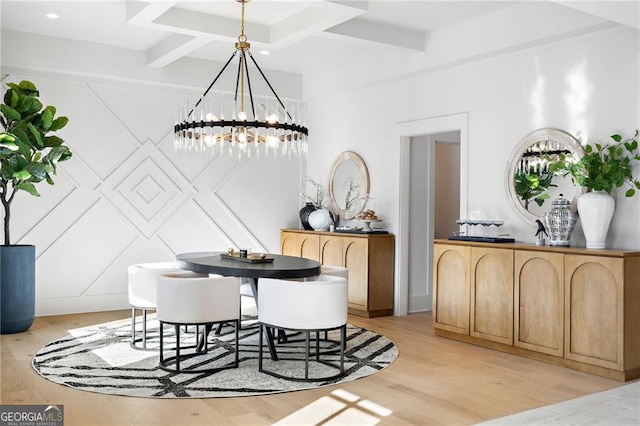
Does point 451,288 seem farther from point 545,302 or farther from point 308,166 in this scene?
point 308,166

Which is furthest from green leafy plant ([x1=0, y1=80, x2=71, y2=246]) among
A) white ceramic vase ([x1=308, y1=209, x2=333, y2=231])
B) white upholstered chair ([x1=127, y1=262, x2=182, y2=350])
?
white ceramic vase ([x1=308, y1=209, x2=333, y2=231])

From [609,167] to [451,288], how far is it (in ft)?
5.65

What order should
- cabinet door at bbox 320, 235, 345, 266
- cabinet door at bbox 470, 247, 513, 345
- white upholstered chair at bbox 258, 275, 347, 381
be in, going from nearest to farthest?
white upholstered chair at bbox 258, 275, 347, 381, cabinet door at bbox 470, 247, 513, 345, cabinet door at bbox 320, 235, 345, 266

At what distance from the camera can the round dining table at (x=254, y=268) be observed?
443 cm

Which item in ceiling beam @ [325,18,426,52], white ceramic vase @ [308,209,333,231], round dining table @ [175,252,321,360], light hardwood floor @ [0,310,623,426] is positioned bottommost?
light hardwood floor @ [0,310,623,426]

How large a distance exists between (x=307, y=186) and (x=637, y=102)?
4.31 meters

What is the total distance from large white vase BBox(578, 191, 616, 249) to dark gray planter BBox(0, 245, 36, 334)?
4.70m

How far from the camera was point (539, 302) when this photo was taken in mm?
4762

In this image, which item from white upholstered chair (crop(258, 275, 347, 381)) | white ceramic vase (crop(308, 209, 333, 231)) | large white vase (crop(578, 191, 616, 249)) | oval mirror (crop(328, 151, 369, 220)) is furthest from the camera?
white ceramic vase (crop(308, 209, 333, 231))

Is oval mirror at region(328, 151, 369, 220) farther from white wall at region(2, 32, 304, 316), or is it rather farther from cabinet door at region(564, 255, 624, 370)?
cabinet door at region(564, 255, 624, 370)

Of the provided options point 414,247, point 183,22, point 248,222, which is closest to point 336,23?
point 183,22

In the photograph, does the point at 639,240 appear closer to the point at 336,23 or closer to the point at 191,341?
the point at 336,23

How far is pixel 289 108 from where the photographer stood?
790cm

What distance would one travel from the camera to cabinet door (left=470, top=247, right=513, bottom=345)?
500 centimetres
